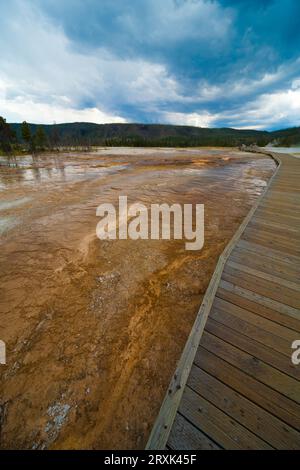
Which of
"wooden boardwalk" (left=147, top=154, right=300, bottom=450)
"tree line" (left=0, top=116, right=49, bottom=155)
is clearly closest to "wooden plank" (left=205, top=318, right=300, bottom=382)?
"wooden boardwalk" (left=147, top=154, right=300, bottom=450)

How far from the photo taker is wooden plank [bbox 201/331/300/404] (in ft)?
5.28

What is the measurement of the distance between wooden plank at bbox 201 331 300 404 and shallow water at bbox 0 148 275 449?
599mm

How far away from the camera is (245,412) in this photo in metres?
1.49

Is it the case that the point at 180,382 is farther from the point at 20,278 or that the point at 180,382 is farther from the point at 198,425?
the point at 20,278

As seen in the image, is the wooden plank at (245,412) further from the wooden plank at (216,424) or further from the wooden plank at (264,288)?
the wooden plank at (264,288)

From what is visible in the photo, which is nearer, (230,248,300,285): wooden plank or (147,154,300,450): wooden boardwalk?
(147,154,300,450): wooden boardwalk

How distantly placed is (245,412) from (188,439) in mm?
493

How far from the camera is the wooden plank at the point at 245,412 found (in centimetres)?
135

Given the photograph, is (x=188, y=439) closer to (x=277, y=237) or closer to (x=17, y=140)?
(x=277, y=237)

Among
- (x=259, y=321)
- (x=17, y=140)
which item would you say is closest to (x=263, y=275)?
(x=259, y=321)

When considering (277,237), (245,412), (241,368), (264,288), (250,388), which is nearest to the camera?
(245,412)

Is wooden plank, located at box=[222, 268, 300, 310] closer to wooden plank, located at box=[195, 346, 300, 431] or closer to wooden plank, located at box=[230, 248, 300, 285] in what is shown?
wooden plank, located at box=[230, 248, 300, 285]

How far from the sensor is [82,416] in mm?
1871
